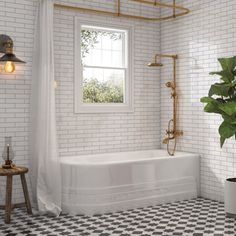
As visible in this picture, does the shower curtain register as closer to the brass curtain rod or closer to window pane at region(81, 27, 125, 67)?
the brass curtain rod

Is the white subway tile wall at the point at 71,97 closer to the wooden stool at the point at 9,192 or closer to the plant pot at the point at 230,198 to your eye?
the wooden stool at the point at 9,192

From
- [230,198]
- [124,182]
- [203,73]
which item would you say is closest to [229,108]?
[230,198]

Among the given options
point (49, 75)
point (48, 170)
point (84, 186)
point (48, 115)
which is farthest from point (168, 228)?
point (49, 75)

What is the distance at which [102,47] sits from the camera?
6.61 metres

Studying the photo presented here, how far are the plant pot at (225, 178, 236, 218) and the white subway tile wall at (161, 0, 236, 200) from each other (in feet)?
1.89

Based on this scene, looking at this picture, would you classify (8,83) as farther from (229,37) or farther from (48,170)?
(229,37)

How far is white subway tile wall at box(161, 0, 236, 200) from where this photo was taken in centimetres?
594

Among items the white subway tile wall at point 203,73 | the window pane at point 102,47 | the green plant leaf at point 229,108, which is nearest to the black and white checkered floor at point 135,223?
the white subway tile wall at point 203,73

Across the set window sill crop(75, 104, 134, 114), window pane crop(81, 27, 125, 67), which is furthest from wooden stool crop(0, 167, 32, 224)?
window pane crop(81, 27, 125, 67)

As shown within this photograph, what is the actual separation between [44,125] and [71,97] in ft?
2.91

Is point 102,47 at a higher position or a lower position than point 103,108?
higher

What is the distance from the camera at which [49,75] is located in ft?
17.9

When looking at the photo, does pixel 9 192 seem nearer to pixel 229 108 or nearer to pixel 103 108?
pixel 103 108

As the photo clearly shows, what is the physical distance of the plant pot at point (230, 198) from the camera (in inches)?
203
